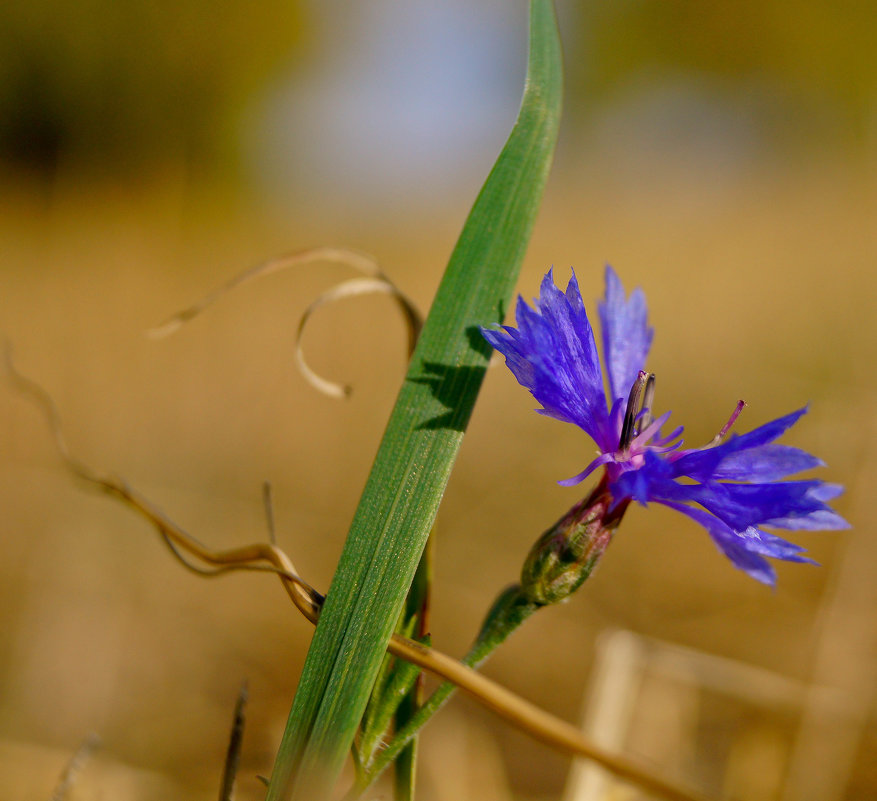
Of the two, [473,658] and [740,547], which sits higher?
[740,547]

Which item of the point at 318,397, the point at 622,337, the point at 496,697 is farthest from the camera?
the point at 318,397

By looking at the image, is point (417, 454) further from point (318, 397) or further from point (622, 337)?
point (318, 397)

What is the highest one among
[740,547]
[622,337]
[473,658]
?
[622,337]

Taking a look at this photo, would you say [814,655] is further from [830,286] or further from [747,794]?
[830,286]

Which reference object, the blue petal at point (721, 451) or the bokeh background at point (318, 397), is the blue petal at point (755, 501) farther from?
the bokeh background at point (318, 397)

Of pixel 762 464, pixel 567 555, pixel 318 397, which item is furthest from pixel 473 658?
pixel 318 397

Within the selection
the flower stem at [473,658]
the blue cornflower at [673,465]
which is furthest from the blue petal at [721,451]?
the flower stem at [473,658]
